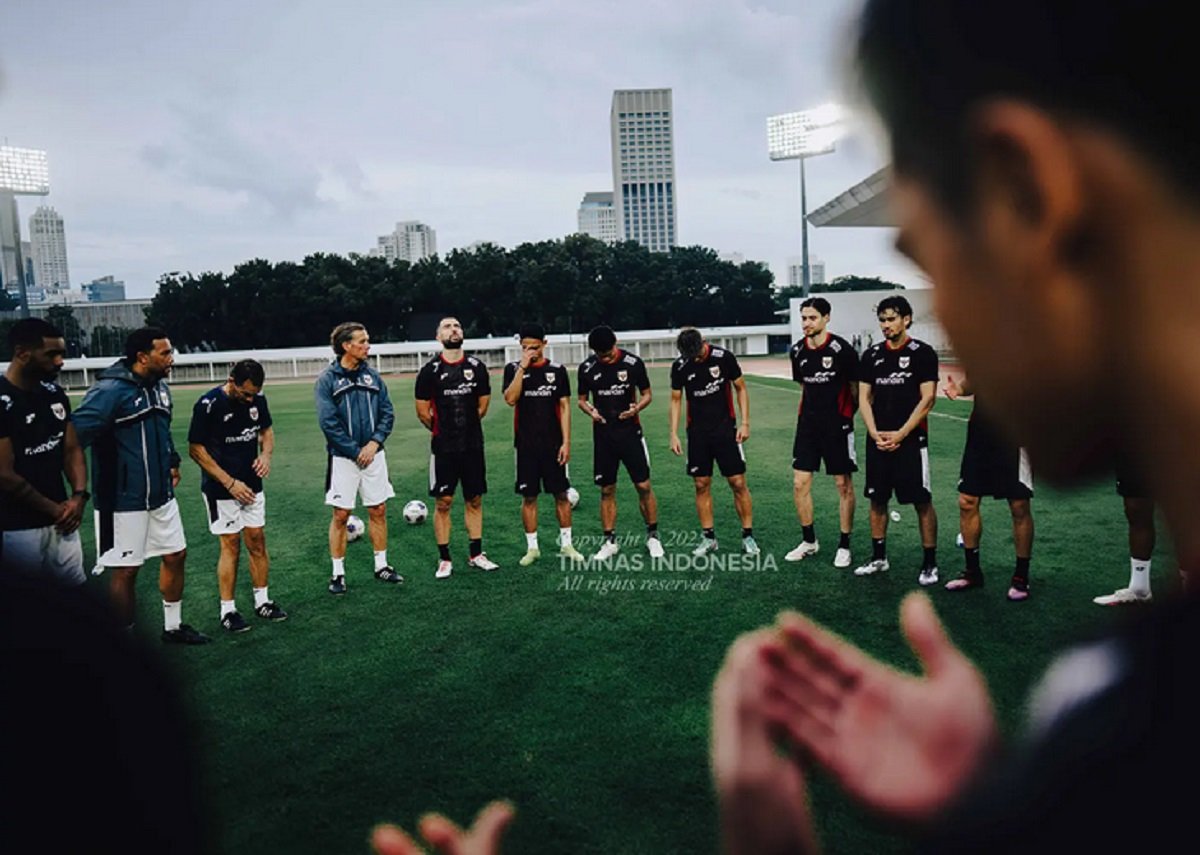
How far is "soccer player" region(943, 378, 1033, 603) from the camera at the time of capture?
6.52 m

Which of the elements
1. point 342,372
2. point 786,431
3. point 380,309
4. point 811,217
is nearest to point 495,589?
point 342,372

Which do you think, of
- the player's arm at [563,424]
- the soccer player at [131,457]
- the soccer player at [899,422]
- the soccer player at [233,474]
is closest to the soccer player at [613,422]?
the player's arm at [563,424]

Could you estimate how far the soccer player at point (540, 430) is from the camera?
8.68 m

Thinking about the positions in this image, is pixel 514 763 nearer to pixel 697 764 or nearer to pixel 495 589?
pixel 697 764

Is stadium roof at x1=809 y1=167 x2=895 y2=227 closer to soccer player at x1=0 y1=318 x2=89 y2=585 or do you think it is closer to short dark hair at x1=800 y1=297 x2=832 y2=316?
short dark hair at x1=800 y1=297 x2=832 y2=316

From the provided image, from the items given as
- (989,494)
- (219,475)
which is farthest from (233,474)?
(989,494)

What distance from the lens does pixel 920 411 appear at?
23.5ft

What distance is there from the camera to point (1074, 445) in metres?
0.77

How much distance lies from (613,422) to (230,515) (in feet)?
12.7

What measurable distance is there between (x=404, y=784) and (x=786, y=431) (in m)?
14.6

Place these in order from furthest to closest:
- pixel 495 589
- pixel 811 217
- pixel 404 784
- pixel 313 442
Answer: pixel 811 217 → pixel 313 442 → pixel 495 589 → pixel 404 784

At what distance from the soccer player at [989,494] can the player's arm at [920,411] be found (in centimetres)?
48

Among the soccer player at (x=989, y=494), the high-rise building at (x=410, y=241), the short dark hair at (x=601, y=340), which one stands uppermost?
the high-rise building at (x=410, y=241)

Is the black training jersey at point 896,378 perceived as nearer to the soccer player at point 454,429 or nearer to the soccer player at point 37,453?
the soccer player at point 454,429
